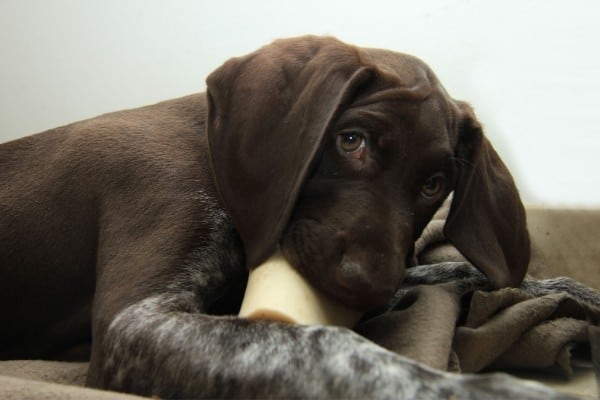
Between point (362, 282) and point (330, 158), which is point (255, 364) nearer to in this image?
point (362, 282)

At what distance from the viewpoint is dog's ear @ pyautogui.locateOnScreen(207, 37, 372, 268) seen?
89.7 inches

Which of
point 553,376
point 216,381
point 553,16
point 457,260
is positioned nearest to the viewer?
point 216,381

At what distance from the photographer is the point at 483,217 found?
2.85 meters

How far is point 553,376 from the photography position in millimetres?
2615

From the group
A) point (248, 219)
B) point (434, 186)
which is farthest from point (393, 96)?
point (248, 219)

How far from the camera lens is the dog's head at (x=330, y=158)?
2.20 metres

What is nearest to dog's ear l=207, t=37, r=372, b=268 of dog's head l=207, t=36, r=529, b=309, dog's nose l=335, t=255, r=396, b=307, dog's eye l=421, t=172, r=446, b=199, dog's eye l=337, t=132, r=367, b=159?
dog's head l=207, t=36, r=529, b=309

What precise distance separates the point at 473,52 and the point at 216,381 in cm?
312

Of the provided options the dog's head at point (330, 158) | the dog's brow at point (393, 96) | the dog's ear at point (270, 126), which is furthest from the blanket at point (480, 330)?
the dog's brow at point (393, 96)

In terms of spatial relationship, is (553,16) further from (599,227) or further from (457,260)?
(457,260)

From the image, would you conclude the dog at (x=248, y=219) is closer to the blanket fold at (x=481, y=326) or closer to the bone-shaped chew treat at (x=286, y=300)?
the bone-shaped chew treat at (x=286, y=300)

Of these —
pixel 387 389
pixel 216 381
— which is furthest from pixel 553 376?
pixel 216 381

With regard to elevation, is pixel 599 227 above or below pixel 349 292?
below

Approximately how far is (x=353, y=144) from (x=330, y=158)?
0.09 m
